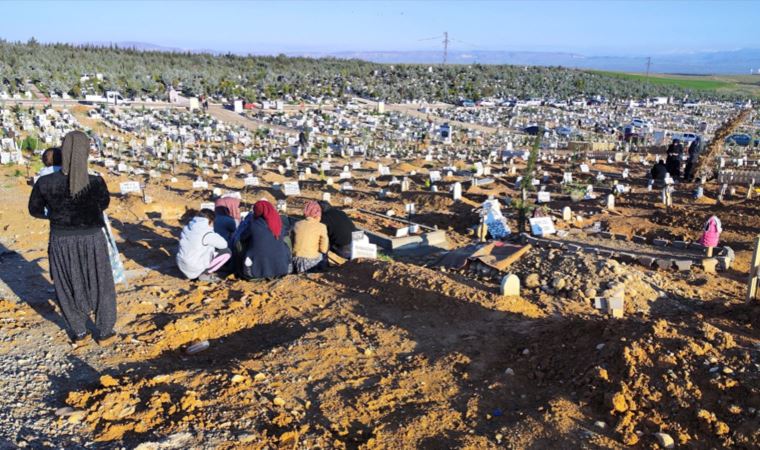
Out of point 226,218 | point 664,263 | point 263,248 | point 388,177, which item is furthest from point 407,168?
point 263,248

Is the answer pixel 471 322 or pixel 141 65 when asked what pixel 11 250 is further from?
pixel 141 65

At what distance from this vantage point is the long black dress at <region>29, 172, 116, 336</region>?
474 cm

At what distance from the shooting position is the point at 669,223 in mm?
12109

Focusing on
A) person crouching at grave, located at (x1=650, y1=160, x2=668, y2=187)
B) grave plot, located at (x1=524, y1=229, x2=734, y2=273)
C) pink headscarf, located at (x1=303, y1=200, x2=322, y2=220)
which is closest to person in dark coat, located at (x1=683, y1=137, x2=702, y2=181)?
person crouching at grave, located at (x1=650, y1=160, x2=668, y2=187)

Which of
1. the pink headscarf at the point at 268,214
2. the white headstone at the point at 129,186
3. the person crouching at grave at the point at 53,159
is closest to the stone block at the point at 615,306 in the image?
the pink headscarf at the point at 268,214

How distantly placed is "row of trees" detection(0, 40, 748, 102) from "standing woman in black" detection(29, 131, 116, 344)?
31.2 metres

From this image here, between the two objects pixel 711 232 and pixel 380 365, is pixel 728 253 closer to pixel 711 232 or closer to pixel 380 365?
pixel 711 232

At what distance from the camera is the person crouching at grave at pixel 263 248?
23.0 ft

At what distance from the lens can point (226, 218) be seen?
8.00m

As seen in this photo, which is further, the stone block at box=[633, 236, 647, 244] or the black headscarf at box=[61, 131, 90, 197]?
the stone block at box=[633, 236, 647, 244]

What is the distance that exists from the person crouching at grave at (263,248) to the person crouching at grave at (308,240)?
0.66ft

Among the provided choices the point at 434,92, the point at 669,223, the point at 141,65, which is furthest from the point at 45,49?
the point at 669,223

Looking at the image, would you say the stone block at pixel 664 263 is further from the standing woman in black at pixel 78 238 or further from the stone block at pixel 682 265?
the standing woman in black at pixel 78 238

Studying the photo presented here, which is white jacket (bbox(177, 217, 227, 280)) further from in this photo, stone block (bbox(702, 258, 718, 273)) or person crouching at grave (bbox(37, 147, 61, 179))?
stone block (bbox(702, 258, 718, 273))
